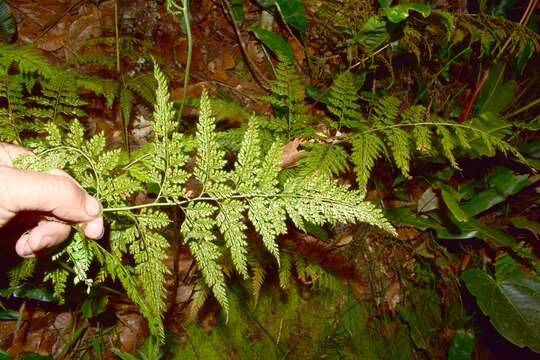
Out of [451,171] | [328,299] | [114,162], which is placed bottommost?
[328,299]

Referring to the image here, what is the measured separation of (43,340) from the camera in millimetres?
2309

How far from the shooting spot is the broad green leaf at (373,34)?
101 inches

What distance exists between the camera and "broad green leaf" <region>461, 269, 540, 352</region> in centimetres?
254

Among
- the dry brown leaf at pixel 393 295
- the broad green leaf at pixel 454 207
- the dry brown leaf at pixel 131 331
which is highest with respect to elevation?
the broad green leaf at pixel 454 207

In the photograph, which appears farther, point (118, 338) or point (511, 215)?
point (511, 215)

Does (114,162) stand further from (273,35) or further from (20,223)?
(273,35)

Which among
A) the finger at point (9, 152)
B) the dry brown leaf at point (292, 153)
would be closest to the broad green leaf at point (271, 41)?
the dry brown leaf at point (292, 153)

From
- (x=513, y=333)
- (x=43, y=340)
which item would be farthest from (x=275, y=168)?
(x=513, y=333)

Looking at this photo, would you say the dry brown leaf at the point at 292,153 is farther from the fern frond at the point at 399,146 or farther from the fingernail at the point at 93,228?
the fingernail at the point at 93,228

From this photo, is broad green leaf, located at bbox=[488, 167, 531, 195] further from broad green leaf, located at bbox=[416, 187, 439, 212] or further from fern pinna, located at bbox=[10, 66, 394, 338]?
fern pinna, located at bbox=[10, 66, 394, 338]

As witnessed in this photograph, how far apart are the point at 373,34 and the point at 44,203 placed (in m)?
2.36

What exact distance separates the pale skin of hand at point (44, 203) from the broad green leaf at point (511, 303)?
8.49ft

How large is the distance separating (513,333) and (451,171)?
1135mm

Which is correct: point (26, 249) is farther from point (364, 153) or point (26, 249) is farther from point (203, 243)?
point (364, 153)
